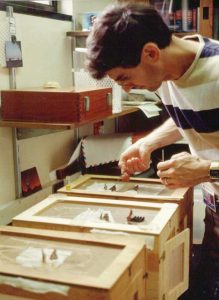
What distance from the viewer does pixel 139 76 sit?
1222 mm

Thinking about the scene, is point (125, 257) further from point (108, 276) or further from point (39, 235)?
point (39, 235)

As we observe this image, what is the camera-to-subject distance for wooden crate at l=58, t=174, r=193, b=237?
5.13ft

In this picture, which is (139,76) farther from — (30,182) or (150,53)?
(30,182)

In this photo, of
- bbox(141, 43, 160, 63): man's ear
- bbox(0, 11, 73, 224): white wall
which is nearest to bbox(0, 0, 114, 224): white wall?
bbox(0, 11, 73, 224): white wall

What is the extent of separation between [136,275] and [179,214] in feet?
1.75

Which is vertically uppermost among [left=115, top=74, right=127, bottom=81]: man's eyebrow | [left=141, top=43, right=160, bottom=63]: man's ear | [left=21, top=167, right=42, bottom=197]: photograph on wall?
[left=141, top=43, right=160, bottom=63]: man's ear

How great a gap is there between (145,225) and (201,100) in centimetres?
39

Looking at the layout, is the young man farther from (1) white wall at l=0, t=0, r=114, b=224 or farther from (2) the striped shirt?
(1) white wall at l=0, t=0, r=114, b=224

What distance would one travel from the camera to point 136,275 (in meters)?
1.03

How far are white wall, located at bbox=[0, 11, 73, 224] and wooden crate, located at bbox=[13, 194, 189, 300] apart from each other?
395mm

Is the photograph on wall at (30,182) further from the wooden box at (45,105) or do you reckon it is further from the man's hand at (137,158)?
the man's hand at (137,158)

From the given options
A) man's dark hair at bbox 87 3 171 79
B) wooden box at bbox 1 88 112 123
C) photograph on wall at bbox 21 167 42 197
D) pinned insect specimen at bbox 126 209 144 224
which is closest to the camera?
man's dark hair at bbox 87 3 171 79

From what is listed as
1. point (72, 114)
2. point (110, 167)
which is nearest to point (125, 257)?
point (72, 114)

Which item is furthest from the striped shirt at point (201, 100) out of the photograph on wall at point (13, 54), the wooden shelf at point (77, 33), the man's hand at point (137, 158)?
the wooden shelf at point (77, 33)
